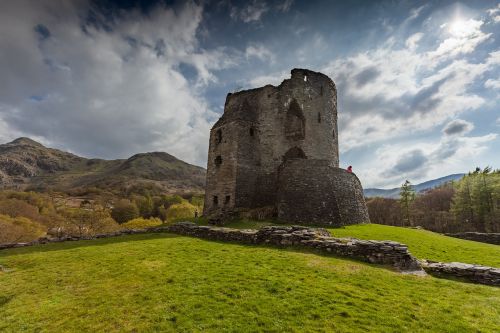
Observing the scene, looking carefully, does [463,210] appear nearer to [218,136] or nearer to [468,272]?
[218,136]

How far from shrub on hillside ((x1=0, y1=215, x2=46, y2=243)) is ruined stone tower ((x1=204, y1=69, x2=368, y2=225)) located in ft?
82.8

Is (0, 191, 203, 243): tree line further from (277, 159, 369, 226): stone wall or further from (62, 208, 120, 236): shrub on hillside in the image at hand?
(277, 159, 369, 226): stone wall

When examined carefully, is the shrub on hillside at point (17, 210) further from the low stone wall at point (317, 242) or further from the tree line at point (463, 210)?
the tree line at point (463, 210)

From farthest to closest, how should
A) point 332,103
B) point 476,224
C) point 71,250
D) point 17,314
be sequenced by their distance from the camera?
point 476,224 < point 332,103 < point 71,250 < point 17,314

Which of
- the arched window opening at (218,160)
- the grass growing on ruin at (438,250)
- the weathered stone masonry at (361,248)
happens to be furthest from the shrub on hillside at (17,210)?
the grass growing on ruin at (438,250)

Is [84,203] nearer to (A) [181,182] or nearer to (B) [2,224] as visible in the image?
(B) [2,224]

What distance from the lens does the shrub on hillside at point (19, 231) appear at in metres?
34.6

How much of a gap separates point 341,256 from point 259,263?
3.93 meters

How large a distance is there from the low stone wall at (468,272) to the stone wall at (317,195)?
12.3 meters

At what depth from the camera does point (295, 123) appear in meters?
32.0

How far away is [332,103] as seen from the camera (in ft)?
111

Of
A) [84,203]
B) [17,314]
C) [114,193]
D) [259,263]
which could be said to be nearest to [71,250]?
[17,314]

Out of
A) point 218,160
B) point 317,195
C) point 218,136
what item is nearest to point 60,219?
point 218,160

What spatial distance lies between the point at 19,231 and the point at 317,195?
3932 centimetres
